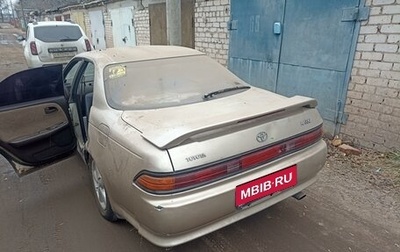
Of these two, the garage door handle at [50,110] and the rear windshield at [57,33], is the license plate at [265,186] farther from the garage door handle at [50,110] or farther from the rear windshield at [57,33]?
the rear windshield at [57,33]

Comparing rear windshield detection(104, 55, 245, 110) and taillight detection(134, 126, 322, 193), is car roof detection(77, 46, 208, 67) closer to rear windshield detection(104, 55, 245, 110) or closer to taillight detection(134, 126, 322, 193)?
rear windshield detection(104, 55, 245, 110)

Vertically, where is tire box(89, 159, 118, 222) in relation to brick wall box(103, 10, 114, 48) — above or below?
below

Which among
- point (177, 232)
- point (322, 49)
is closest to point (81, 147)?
point (177, 232)

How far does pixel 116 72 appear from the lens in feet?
8.52

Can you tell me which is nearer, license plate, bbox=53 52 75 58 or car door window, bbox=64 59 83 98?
car door window, bbox=64 59 83 98

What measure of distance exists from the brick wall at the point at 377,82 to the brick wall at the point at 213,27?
286 cm

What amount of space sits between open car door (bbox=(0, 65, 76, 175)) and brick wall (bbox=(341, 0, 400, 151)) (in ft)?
11.9

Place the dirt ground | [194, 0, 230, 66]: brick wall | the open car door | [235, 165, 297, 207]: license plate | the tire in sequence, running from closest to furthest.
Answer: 1. [235, 165, 297, 207]: license plate
2. the dirt ground
3. the tire
4. the open car door
5. [194, 0, 230, 66]: brick wall

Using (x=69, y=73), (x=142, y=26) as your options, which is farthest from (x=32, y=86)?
(x=142, y=26)

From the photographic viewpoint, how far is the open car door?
2.90 meters

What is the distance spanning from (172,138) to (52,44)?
849 cm

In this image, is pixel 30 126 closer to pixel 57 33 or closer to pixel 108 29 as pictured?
pixel 57 33

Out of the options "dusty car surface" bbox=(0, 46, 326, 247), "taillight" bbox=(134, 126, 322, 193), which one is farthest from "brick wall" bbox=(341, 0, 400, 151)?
"taillight" bbox=(134, 126, 322, 193)

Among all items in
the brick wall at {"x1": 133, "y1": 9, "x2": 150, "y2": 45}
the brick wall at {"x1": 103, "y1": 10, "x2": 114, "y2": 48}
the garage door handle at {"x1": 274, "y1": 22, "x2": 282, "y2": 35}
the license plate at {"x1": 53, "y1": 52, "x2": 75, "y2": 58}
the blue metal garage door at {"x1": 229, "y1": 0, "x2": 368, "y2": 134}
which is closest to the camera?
the blue metal garage door at {"x1": 229, "y1": 0, "x2": 368, "y2": 134}
